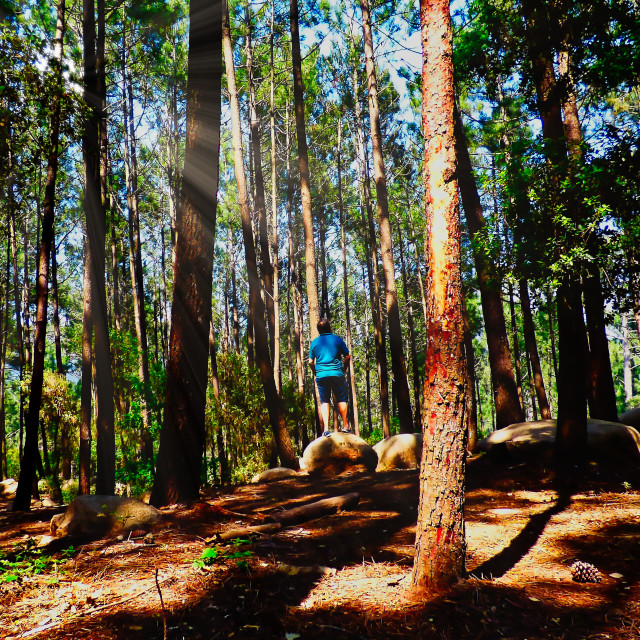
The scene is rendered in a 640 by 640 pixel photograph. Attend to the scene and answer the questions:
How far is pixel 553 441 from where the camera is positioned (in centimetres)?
629

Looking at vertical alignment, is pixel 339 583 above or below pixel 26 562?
below

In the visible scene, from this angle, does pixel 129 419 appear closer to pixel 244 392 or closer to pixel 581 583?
pixel 244 392

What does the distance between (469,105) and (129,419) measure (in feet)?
56.9

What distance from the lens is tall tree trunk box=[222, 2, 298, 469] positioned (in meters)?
9.24

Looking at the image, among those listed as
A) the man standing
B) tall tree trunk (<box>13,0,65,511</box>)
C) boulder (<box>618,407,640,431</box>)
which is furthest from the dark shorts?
boulder (<box>618,407,640,431</box>)

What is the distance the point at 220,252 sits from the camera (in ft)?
94.0

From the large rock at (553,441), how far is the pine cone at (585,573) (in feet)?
11.8

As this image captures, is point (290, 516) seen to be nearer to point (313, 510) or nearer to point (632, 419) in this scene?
point (313, 510)

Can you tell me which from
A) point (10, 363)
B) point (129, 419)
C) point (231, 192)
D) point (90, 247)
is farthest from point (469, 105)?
point (10, 363)

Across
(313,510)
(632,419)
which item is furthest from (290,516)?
(632,419)

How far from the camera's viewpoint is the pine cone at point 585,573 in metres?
2.92

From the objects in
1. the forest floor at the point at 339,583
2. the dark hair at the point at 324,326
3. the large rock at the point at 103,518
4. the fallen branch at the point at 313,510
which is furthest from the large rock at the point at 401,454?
the large rock at the point at 103,518

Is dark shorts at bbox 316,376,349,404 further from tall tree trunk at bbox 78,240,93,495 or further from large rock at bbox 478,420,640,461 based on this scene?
tall tree trunk at bbox 78,240,93,495

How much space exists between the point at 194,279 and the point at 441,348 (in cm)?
356
